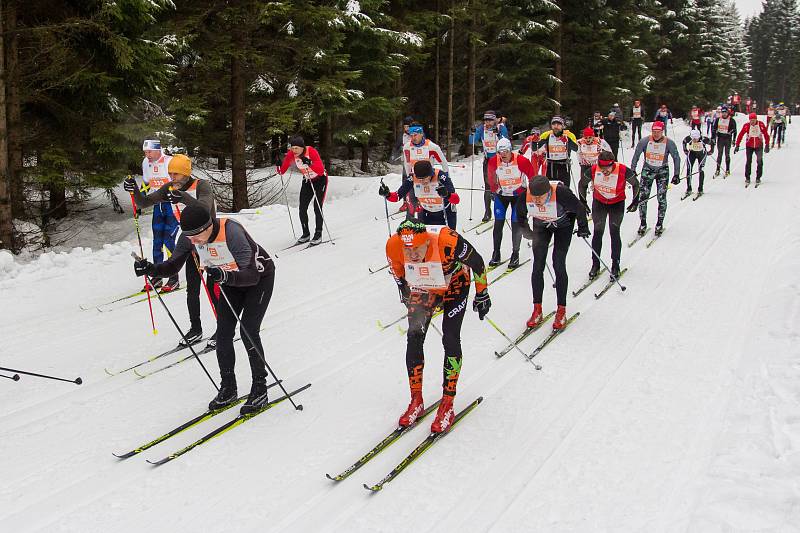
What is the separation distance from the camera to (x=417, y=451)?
5.07 m

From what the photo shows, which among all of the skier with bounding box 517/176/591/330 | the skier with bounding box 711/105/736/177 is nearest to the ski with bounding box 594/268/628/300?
the skier with bounding box 517/176/591/330

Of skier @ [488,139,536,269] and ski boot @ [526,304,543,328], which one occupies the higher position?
skier @ [488,139,536,269]

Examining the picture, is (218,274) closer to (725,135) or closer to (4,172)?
(4,172)

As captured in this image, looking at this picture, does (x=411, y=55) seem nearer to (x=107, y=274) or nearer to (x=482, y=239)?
(x=482, y=239)

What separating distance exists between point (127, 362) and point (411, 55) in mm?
17196

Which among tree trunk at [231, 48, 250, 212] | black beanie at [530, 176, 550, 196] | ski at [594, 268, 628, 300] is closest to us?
black beanie at [530, 176, 550, 196]

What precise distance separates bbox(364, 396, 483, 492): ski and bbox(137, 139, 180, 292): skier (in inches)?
218

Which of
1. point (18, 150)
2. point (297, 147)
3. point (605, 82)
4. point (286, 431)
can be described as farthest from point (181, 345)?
point (605, 82)

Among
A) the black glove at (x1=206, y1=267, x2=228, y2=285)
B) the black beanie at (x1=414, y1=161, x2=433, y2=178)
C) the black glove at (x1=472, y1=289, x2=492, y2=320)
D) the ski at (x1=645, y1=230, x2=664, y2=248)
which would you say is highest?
the black beanie at (x1=414, y1=161, x2=433, y2=178)

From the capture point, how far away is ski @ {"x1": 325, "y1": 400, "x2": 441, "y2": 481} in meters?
4.80

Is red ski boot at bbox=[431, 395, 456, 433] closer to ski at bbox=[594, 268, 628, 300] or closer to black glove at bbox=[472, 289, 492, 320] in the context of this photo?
black glove at bbox=[472, 289, 492, 320]

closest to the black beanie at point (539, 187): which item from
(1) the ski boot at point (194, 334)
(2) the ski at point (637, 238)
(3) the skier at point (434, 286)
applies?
(3) the skier at point (434, 286)

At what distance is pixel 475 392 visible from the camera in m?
6.24

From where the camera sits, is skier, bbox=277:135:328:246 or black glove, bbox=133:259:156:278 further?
skier, bbox=277:135:328:246
